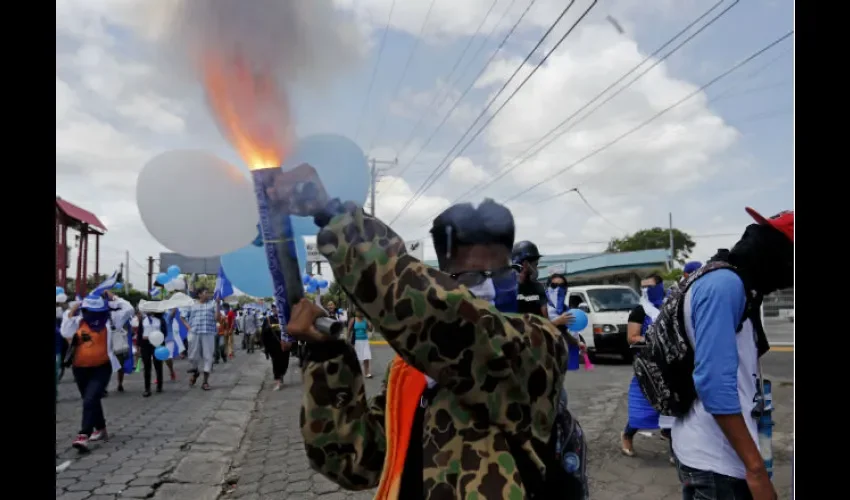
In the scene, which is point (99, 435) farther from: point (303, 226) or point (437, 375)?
point (437, 375)

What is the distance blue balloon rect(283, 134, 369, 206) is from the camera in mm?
1391

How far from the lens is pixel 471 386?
1256 mm

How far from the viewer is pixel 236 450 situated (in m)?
6.71

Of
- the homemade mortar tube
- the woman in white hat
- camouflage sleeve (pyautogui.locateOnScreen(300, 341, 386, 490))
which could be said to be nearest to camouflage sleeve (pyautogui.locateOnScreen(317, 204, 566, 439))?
the homemade mortar tube

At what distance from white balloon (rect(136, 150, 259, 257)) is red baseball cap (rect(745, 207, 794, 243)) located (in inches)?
66.3

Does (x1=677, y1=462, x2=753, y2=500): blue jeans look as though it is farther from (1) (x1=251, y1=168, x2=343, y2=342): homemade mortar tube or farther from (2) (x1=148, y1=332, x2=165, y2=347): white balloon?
(2) (x1=148, y1=332, x2=165, y2=347): white balloon

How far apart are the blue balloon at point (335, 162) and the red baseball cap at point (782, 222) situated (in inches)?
56.6

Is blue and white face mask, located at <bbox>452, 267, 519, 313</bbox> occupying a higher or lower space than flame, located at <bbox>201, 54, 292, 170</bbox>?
lower

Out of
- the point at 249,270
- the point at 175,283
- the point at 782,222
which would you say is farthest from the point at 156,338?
the point at 782,222

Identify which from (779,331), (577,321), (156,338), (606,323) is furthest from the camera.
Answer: (779,331)

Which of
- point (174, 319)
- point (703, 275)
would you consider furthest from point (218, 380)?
point (703, 275)

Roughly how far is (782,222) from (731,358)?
1.63 ft
